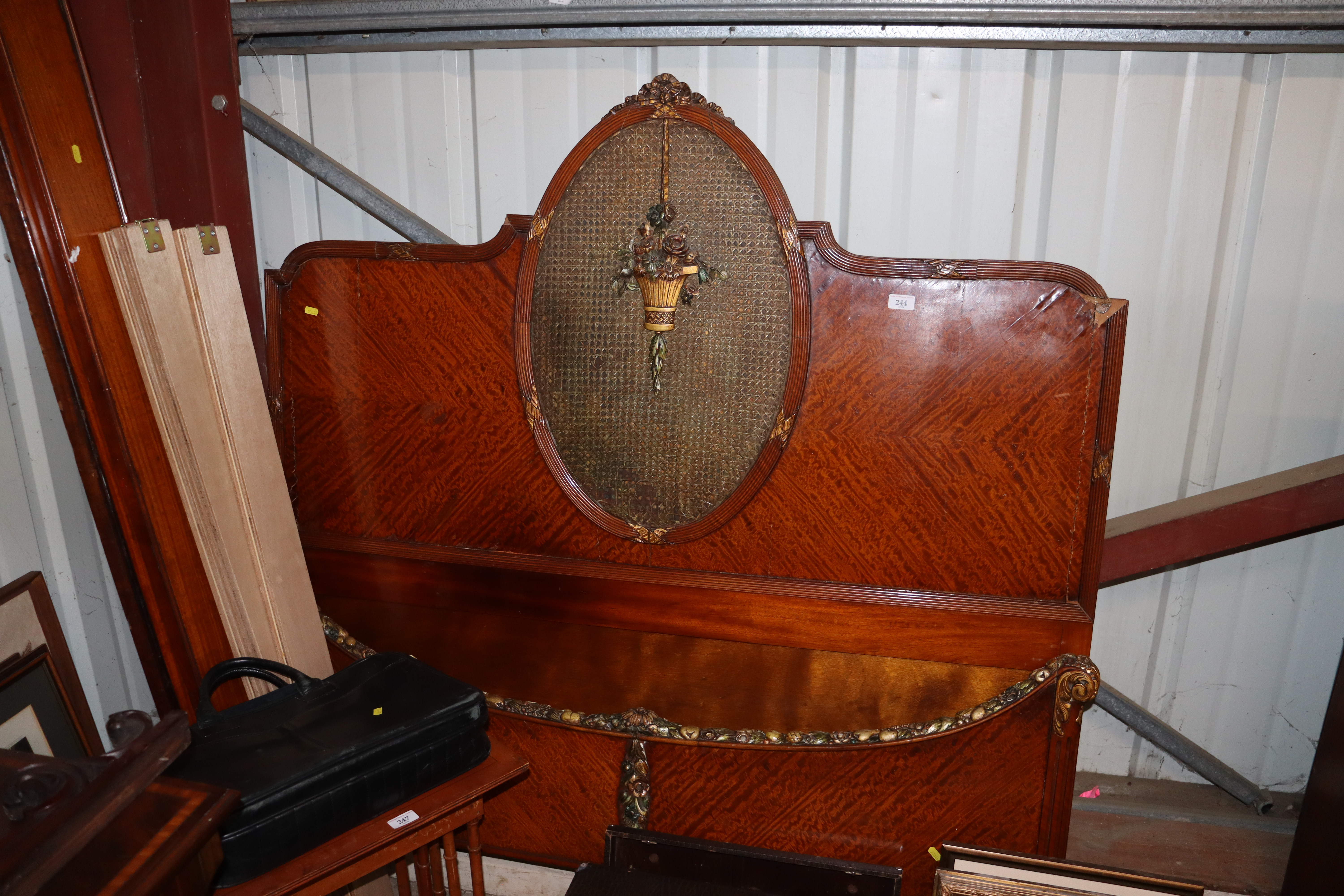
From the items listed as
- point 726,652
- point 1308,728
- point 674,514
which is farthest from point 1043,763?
point 1308,728

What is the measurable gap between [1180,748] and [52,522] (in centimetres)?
300

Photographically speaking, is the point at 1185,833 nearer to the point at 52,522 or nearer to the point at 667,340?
the point at 667,340

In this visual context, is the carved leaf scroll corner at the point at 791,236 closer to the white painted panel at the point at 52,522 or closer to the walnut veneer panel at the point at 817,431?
the walnut veneer panel at the point at 817,431

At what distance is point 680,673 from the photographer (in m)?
2.07

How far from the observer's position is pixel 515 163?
2363mm

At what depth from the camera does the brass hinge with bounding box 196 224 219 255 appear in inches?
74.2

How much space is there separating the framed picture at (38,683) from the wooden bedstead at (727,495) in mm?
558

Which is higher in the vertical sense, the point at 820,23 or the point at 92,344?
the point at 820,23

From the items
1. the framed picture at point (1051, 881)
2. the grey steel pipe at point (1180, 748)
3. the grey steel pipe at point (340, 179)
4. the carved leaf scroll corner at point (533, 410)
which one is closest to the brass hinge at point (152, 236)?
the grey steel pipe at point (340, 179)

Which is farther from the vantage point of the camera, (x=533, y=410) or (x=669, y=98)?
(x=533, y=410)

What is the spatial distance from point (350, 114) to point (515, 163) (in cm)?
51

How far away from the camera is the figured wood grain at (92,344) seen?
1698mm

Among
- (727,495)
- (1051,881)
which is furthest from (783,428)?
(1051,881)

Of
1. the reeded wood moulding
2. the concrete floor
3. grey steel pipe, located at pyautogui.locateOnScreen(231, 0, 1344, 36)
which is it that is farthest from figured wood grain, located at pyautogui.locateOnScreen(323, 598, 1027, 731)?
grey steel pipe, located at pyautogui.locateOnScreen(231, 0, 1344, 36)
